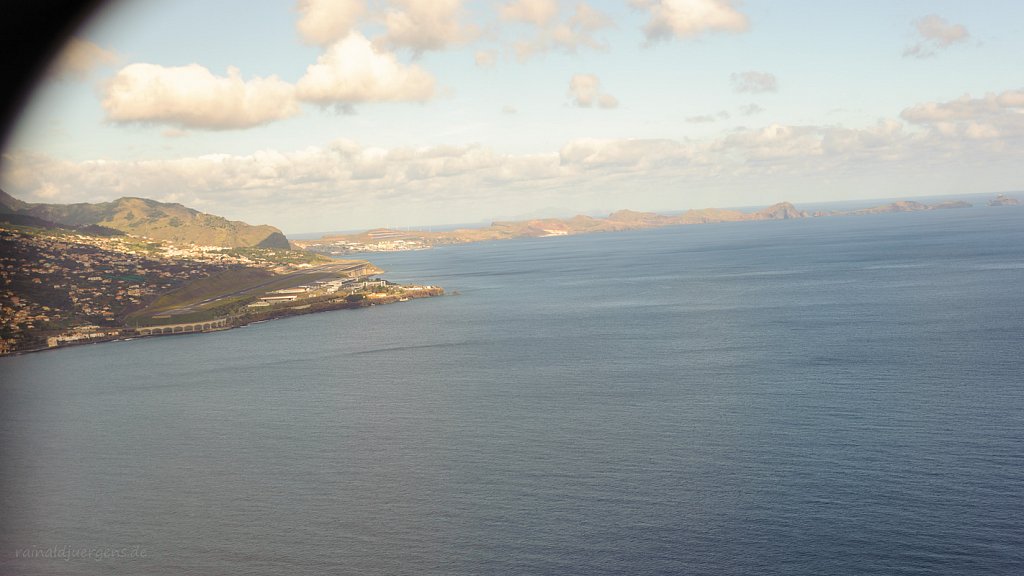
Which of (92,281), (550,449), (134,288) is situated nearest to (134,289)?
(134,288)

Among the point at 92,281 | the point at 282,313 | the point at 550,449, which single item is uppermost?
the point at 92,281

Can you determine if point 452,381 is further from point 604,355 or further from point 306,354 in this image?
point 306,354

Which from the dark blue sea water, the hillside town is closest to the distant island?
the hillside town

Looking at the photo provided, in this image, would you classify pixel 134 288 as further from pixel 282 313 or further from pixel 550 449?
pixel 550 449

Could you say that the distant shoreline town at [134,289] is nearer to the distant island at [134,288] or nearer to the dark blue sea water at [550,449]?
the distant island at [134,288]

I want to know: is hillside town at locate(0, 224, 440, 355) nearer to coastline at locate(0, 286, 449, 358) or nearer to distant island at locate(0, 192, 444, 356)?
distant island at locate(0, 192, 444, 356)

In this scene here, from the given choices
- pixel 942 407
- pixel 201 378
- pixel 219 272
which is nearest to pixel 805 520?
pixel 942 407

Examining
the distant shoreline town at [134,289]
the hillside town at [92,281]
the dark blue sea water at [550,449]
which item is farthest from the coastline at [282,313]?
the dark blue sea water at [550,449]
